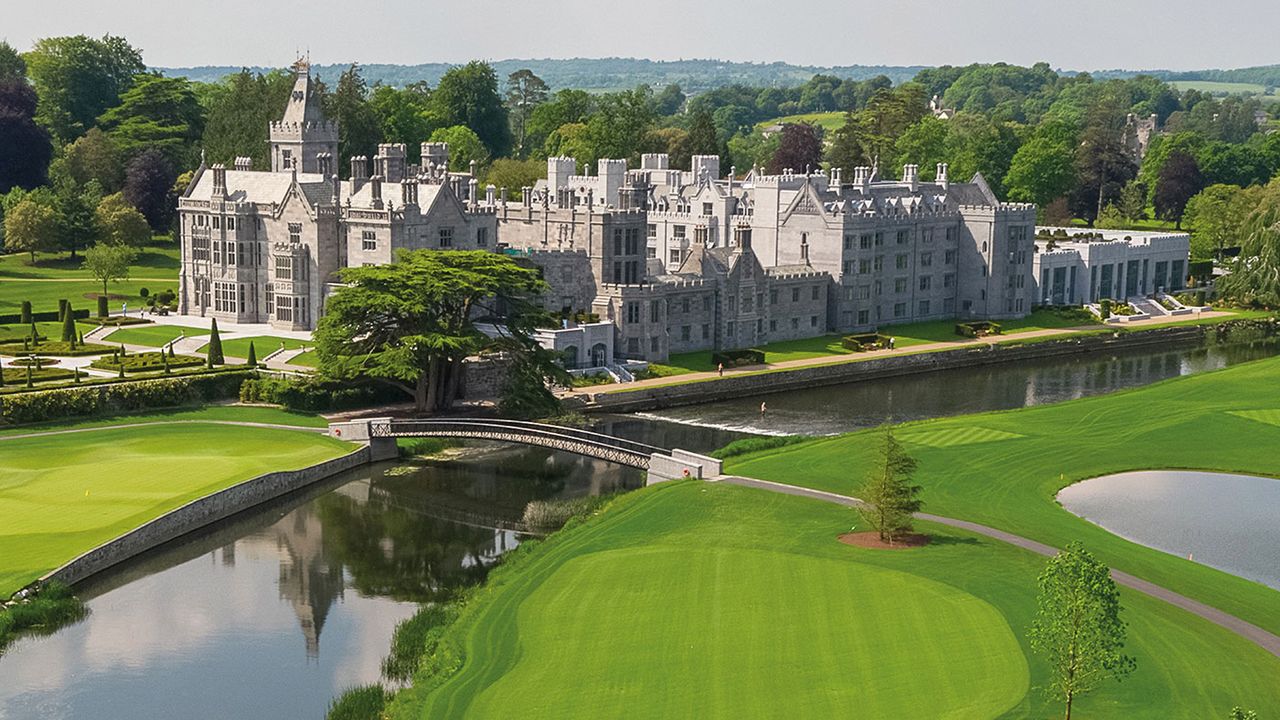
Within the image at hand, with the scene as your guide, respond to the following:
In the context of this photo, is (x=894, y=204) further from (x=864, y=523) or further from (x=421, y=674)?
(x=421, y=674)

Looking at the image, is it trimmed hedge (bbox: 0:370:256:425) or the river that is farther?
trimmed hedge (bbox: 0:370:256:425)

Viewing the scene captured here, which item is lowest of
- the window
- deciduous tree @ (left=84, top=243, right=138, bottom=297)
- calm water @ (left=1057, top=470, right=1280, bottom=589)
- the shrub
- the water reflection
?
the water reflection

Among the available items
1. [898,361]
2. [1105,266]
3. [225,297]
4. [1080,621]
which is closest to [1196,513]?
[1080,621]

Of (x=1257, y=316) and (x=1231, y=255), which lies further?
(x=1231, y=255)

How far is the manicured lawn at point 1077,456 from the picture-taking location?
174ft

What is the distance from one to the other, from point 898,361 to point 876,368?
85.3 inches

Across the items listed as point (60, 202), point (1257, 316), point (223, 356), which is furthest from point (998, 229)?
point (60, 202)

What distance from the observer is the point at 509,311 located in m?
82.9

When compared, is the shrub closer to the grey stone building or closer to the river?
the river

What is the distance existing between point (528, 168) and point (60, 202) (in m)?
41.8

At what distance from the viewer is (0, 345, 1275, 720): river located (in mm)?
43438

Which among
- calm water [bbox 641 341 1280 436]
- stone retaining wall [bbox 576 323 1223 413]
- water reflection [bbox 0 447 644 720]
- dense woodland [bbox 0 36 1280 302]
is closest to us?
water reflection [bbox 0 447 644 720]

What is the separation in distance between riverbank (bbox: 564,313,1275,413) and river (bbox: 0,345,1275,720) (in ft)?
6.73

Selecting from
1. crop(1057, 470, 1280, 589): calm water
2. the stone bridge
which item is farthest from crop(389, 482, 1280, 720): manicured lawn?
the stone bridge
